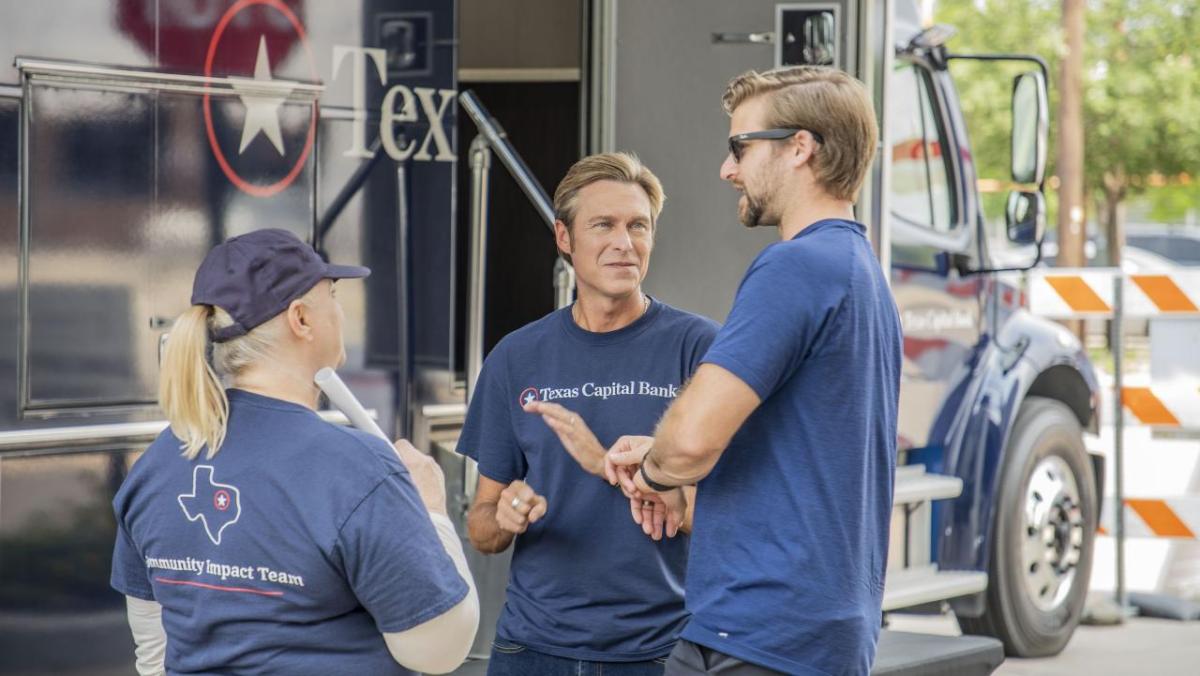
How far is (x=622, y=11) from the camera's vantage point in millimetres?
5672

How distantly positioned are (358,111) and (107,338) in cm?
Result: 98

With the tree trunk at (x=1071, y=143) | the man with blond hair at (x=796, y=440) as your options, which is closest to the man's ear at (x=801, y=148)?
the man with blond hair at (x=796, y=440)

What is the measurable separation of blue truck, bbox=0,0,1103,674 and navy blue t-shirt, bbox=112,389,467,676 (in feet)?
4.42

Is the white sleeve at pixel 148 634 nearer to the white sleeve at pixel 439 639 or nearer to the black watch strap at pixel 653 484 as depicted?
the white sleeve at pixel 439 639

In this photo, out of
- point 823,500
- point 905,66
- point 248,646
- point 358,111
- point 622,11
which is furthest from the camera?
point 905,66

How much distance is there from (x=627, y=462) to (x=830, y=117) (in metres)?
0.71

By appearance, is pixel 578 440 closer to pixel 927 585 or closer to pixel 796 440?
pixel 796 440

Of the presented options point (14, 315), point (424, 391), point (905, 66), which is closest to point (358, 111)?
point (424, 391)

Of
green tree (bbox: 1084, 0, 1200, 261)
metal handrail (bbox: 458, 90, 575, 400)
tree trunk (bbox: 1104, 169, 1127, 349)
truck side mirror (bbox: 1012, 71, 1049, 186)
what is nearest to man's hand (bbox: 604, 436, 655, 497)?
A: metal handrail (bbox: 458, 90, 575, 400)

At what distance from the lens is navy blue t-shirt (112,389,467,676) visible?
2.47 m

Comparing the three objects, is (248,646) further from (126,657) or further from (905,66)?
(905,66)

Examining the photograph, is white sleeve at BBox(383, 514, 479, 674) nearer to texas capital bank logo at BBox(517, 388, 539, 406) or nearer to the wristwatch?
the wristwatch

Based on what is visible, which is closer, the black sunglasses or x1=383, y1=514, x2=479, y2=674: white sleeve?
x1=383, y1=514, x2=479, y2=674: white sleeve

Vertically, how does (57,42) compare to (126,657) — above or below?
above
